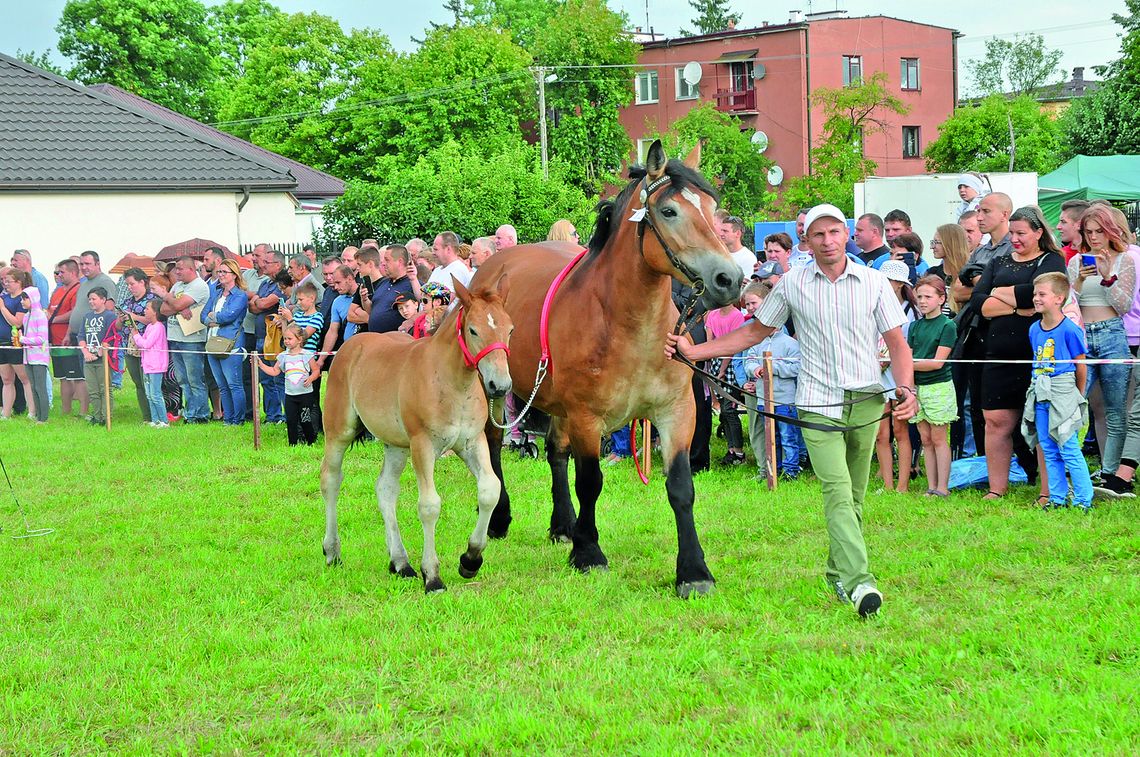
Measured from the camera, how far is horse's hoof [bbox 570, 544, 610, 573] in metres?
7.52

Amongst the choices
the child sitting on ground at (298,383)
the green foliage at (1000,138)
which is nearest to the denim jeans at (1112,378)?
the child sitting on ground at (298,383)

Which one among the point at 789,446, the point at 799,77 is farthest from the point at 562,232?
the point at 799,77

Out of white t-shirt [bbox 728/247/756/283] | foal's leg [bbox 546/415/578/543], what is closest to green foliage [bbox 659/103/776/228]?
white t-shirt [bbox 728/247/756/283]

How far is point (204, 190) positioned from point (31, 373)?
13109 millimetres

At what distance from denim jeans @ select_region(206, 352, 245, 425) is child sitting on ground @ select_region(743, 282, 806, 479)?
7.46 meters

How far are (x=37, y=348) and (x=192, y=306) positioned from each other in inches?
94.0

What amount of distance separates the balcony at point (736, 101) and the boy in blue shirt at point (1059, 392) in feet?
166

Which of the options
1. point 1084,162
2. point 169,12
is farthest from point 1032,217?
point 169,12

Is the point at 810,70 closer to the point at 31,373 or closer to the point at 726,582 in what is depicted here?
the point at 31,373

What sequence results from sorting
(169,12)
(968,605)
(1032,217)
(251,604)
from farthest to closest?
(169,12) → (1032,217) → (251,604) → (968,605)

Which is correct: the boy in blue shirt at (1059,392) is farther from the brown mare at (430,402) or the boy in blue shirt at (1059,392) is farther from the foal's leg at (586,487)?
the brown mare at (430,402)

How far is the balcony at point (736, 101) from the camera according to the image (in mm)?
57750

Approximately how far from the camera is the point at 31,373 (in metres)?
16.8

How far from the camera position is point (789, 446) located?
1073 cm
